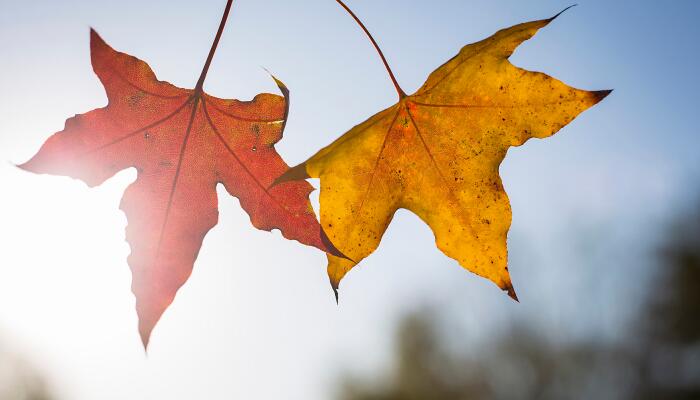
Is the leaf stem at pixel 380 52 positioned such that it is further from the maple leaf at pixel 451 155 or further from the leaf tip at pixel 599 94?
the leaf tip at pixel 599 94

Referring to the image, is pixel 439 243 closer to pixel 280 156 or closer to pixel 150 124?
pixel 280 156

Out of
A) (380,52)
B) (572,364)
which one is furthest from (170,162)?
(572,364)

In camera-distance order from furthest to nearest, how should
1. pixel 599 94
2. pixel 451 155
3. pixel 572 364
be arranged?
pixel 572 364 → pixel 451 155 → pixel 599 94

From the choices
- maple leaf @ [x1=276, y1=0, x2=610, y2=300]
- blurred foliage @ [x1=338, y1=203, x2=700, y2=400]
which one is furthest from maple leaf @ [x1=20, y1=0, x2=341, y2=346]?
blurred foliage @ [x1=338, y1=203, x2=700, y2=400]

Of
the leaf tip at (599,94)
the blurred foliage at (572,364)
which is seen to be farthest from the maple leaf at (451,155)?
the blurred foliage at (572,364)

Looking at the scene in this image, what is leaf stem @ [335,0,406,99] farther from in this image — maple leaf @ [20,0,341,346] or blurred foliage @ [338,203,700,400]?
blurred foliage @ [338,203,700,400]

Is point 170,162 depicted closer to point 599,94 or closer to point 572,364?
point 599,94
